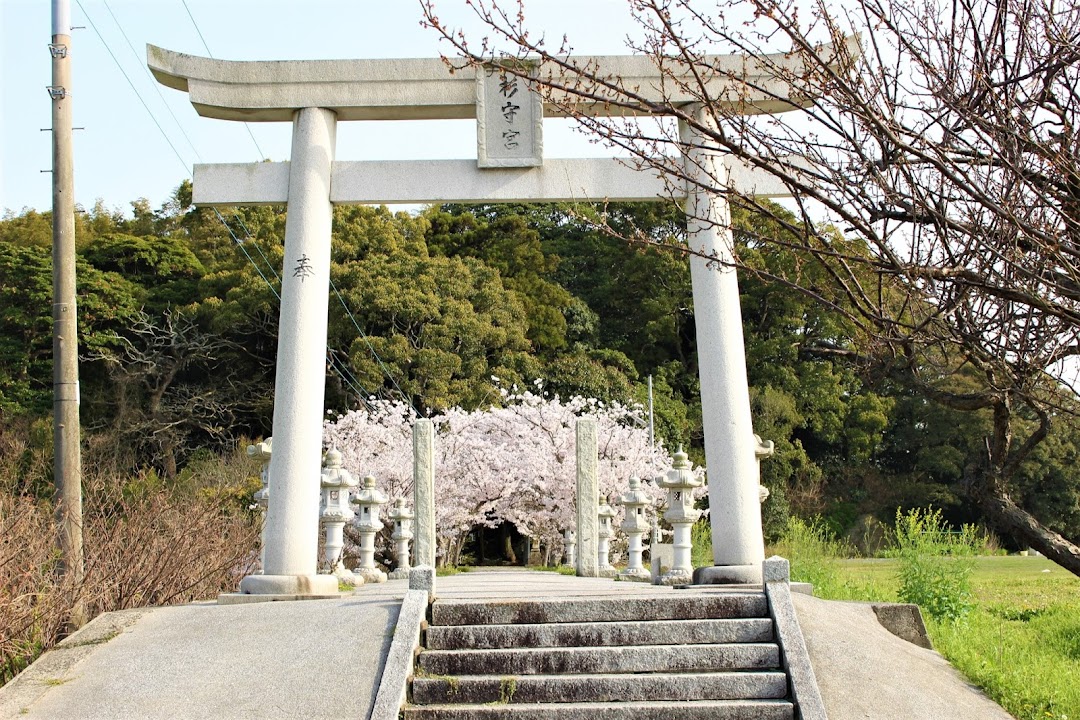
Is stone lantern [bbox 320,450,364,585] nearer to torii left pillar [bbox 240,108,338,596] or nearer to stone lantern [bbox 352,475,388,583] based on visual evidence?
stone lantern [bbox 352,475,388,583]

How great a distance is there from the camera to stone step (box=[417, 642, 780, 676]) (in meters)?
7.08

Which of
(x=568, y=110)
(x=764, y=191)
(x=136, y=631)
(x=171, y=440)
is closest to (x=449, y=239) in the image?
(x=171, y=440)

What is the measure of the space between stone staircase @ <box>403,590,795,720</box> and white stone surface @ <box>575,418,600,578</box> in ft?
20.2

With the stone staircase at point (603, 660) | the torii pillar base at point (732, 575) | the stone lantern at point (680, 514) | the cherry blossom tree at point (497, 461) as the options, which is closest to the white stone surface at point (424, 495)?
the stone lantern at point (680, 514)

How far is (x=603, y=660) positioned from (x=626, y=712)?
1.97 ft

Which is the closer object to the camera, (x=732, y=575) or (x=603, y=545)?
(x=732, y=575)

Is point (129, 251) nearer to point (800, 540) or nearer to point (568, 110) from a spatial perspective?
point (800, 540)

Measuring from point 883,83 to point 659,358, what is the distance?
30284mm

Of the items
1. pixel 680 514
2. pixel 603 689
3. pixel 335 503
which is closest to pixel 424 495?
pixel 335 503

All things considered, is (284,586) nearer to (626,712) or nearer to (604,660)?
(604,660)

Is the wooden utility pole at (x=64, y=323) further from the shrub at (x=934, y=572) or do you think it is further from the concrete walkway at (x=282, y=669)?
the shrub at (x=934, y=572)

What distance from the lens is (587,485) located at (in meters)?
14.1

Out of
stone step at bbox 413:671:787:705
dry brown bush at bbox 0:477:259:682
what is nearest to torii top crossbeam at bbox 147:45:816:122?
dry brown bush at bbox 0:477:259:682

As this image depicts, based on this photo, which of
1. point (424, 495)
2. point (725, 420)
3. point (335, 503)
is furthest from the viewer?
point (424, 495)
